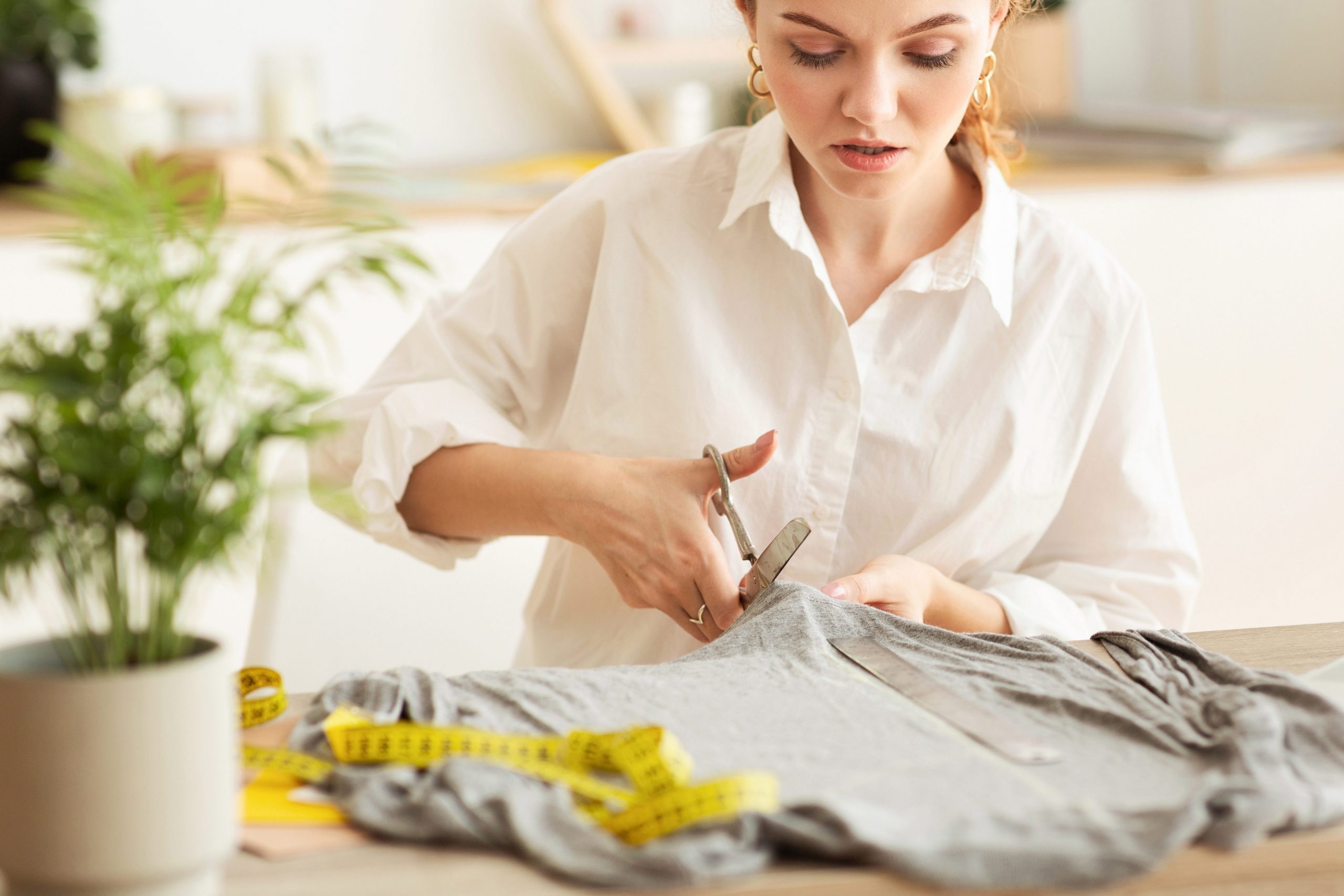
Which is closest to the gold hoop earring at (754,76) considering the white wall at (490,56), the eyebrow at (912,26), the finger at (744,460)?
the eyebrow at (912,26)

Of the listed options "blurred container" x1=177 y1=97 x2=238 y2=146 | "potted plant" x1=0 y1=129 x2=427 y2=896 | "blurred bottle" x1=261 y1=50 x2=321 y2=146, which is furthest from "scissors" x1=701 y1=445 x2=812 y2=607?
"blurred container" x1=177 y1=97 x2=238 y2=146

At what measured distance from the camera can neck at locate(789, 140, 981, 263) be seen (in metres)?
1.52

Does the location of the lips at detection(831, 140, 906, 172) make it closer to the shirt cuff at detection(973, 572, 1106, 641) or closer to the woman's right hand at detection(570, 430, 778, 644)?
the woman's right hand at detection(570, 430, 778, 644)

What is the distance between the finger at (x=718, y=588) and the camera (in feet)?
3.95

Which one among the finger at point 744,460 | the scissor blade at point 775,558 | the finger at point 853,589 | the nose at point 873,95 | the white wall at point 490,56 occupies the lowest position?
the finger at point 853,589

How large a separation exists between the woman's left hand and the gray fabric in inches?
4.6

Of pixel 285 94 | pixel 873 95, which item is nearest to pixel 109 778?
pixel 873 95

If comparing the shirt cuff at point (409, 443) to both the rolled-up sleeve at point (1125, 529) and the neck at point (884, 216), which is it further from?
the rolled-up sleeve at point (1125, 529)

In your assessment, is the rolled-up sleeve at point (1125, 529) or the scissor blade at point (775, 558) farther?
the rolled-up sleeve at point (1125, 529)

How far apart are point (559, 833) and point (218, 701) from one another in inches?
7.2

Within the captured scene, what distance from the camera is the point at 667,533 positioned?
1246 mm

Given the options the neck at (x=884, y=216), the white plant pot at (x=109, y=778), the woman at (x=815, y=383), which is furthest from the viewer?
the neck at (x=884, y=216)

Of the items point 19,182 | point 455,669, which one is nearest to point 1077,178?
point 455,669

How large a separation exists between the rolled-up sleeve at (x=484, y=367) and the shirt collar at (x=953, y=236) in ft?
0.55
